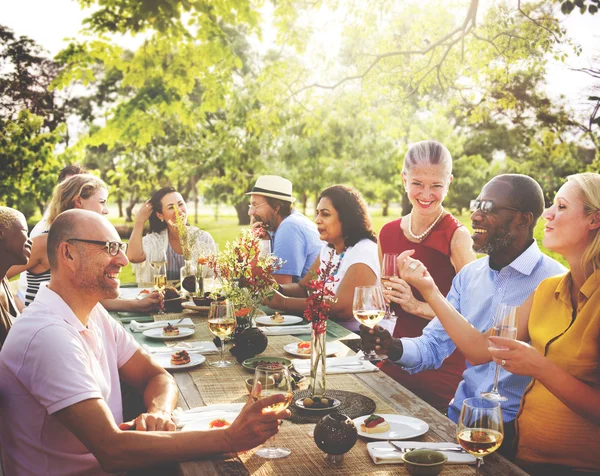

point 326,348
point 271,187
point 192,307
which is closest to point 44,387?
point 326,348

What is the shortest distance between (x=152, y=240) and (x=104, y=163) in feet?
68.0

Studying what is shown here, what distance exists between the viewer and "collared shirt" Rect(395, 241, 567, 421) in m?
2.88

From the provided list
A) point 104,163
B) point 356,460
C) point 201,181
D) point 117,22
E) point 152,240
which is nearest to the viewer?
point 356,460

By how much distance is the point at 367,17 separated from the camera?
12.1 metres

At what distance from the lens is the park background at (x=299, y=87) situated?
20.9ft

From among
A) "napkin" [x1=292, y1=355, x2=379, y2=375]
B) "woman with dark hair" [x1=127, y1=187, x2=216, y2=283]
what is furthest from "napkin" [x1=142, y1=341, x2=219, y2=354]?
"woman with dark hair" [x1=127, y1=187, x2=216, y2=283]

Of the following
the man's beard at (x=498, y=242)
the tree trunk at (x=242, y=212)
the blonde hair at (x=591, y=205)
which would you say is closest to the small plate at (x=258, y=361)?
the man's beard at (x=498, y=242)

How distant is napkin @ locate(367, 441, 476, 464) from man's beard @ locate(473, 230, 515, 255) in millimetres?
1225

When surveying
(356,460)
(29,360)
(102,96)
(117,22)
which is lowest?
(356,460)

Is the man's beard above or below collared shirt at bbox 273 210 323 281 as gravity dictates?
above

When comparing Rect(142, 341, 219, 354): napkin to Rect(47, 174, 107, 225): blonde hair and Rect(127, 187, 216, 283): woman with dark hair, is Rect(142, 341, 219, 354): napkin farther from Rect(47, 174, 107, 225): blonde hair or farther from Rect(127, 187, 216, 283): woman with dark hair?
Rect(127, 187, 216, 283): woman with dark hair

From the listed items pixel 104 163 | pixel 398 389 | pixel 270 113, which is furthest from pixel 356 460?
pixel 104 163

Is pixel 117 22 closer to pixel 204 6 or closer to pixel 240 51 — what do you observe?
pixel 204 6

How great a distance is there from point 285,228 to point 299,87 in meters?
6.55
